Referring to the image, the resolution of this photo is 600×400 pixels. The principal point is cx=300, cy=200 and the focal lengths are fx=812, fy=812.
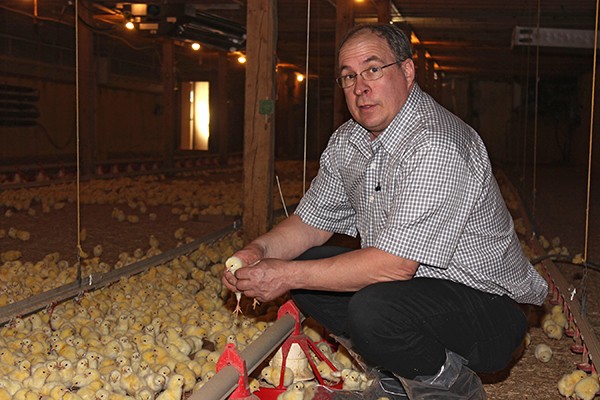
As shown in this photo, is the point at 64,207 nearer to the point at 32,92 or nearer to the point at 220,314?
the point at 220,314

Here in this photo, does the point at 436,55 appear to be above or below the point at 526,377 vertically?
above

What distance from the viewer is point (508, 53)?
1327 cm

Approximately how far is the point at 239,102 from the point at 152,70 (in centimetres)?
340

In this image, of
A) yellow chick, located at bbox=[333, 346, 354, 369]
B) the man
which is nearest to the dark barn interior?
yellow chick, located at bbox=[333, 346, 354, 369]

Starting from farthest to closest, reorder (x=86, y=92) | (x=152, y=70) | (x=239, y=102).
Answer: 1. (x=239, y=102)
2. (x=152, y=70)
3. (x=86, y=92)

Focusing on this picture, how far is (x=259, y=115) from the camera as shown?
436 centimetres

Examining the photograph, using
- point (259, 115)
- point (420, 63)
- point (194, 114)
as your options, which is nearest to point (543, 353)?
point (259, 115)

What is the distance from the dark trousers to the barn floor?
0.44 meters

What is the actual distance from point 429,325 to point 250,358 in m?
0.44

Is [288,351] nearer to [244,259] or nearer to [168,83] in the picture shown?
[244,259]

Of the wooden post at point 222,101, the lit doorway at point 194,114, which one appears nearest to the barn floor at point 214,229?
the wooden post at point 222,101

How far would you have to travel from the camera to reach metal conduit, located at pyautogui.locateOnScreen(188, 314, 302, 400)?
67.5 inches

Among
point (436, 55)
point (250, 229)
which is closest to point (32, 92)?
point (436, 55)

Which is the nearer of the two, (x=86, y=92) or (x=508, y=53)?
(x=86, y=92)
